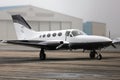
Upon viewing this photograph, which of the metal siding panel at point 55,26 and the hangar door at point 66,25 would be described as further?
the hangar door at point 66,25

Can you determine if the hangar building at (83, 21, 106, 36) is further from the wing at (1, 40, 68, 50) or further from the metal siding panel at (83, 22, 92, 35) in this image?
the wing at (1, 40, 68, 50)

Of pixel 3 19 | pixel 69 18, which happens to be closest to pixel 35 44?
pixel 3 19

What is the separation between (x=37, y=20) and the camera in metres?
114

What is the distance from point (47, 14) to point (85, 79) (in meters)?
101

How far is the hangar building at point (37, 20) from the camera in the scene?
4304 inches

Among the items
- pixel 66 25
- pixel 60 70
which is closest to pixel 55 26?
pixel 66 25

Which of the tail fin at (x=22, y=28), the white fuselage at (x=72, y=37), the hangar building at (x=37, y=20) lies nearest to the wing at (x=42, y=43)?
the white fuselage at (x=72, y=37)

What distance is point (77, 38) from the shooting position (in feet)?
106

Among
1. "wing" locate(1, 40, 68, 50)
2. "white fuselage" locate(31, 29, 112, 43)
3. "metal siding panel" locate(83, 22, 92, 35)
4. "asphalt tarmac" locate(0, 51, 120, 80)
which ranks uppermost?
"metal siding panel" locate(83, 22, 92, 35)

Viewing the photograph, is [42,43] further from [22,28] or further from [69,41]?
[22,28]

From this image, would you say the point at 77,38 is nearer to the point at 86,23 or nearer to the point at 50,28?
the point at 50,28

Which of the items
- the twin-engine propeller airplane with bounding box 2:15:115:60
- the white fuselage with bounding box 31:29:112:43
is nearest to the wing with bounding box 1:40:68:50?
the twin-engine propeller airplane with bounding box 2:15:115:60

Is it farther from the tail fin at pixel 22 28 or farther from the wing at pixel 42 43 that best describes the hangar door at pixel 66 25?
the wing at pixel 42 43

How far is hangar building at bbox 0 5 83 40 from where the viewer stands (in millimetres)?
109312
